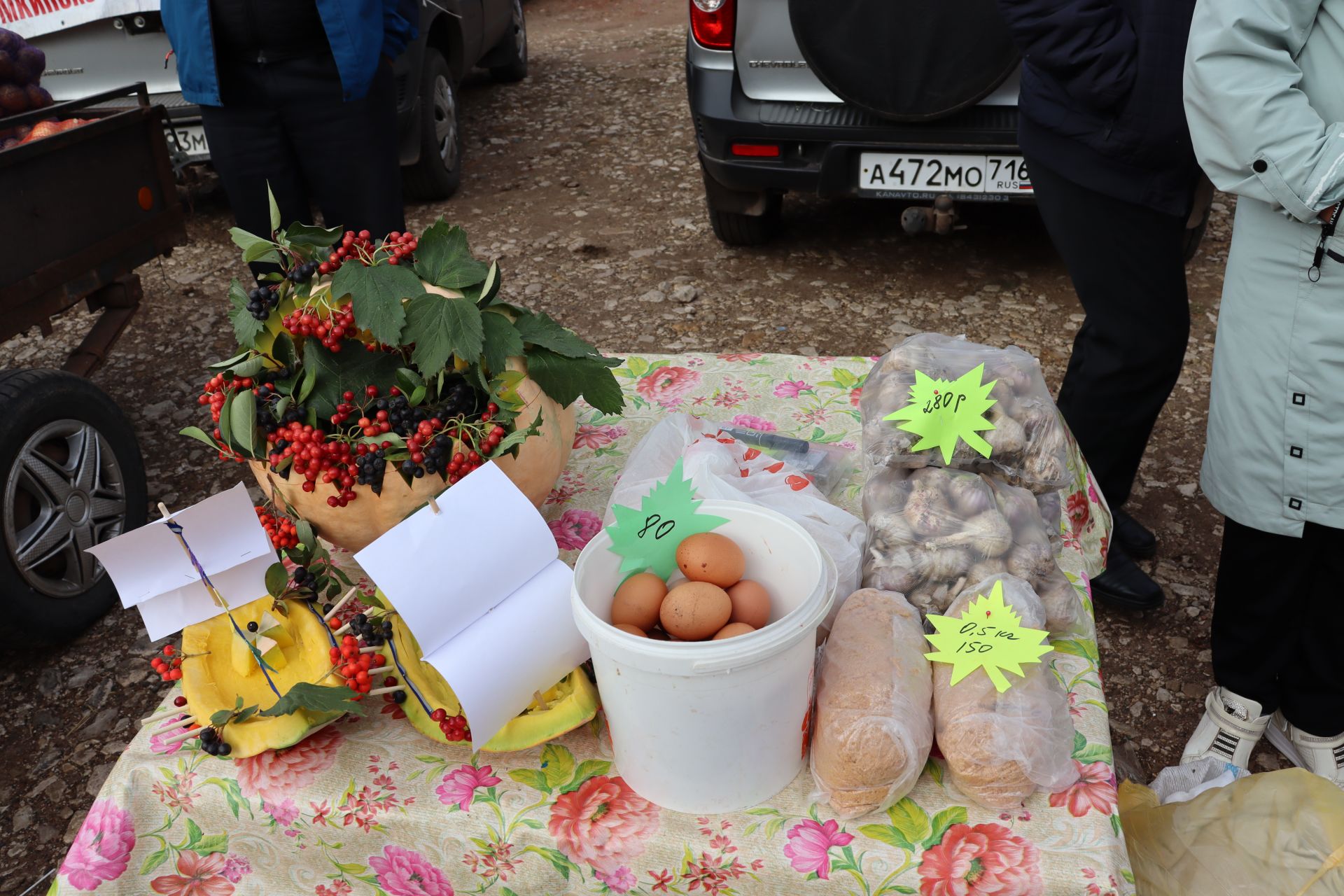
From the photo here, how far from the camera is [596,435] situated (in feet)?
5.82

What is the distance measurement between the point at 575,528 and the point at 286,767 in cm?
55

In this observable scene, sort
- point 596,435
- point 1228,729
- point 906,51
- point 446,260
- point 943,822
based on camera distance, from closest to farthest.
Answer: point 943,822 → point 446,260 → point 596,435 → point 1228,729 → point 906,51

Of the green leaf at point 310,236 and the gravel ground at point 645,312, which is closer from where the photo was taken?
the green leaf at point 310,236

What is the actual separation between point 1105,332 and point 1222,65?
0.74m

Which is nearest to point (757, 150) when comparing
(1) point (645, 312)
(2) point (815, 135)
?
(2) point (815, 135)

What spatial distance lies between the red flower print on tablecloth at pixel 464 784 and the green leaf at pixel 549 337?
576mm

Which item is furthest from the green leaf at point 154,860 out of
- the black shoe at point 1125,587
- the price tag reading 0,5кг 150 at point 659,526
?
the black shoe at point 1125,587

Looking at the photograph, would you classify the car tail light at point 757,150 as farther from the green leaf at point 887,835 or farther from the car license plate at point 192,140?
the green leaf at point 887,835

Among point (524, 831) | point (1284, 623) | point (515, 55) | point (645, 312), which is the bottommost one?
point (645, 312)

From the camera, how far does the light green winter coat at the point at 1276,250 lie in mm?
1442

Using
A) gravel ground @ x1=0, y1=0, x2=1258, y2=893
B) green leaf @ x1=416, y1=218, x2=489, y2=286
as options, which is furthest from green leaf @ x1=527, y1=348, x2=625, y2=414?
gravel ground @ x1=0, y1=0, x2=1258, y2=893

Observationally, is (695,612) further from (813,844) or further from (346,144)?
(346,144)

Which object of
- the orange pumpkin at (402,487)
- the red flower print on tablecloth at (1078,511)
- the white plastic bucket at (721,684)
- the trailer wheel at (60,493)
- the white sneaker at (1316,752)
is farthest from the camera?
the trailer wheel at (60,493)

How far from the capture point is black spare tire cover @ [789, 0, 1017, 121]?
10.1 feet
